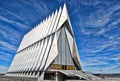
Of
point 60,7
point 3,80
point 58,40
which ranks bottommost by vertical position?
point 3,80

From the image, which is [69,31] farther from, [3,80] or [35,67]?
[3,80]

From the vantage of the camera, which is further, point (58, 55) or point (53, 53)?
point (58, 55)

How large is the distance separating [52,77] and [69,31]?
13.6 m

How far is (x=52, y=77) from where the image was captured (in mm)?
30656

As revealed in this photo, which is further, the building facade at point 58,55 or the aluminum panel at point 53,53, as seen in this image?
the building facade at point 58,55

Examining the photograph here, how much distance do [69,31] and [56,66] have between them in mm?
10826

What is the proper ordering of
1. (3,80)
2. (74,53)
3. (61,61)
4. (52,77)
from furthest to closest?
(74,53), (61,61), (52,77), (3,80)

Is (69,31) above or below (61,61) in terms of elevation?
above

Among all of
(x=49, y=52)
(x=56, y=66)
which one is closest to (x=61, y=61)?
(x=56, y=66)

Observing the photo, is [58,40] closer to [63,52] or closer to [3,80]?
[63,52]

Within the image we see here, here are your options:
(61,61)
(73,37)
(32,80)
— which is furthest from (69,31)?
(32,80)

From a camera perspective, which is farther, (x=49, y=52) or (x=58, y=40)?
(x=58, y=40)

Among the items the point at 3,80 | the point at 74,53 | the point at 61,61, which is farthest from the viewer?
the point at 74,53

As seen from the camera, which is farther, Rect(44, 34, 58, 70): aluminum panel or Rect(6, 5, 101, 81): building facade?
Rect(6, 5, 101, 81): building facade
